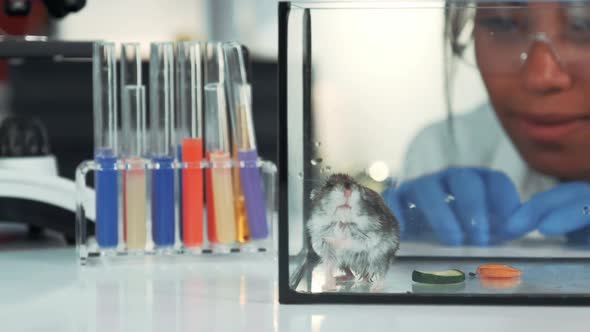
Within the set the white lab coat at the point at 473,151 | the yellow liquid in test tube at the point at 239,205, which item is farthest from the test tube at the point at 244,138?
the white lab coat at the point at 473,151

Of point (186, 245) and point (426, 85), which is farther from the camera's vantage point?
point (186, 245)

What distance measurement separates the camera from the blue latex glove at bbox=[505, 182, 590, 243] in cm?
85

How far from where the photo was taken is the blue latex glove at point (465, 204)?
33.5 inches

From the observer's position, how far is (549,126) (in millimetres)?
866

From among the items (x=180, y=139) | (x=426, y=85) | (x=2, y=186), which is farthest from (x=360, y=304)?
(x=2, y=186)

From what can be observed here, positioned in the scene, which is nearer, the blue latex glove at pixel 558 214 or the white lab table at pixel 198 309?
the white lab table at pixel 198 309

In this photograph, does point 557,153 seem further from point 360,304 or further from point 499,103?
point 360,304

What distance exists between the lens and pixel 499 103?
2.81 ft

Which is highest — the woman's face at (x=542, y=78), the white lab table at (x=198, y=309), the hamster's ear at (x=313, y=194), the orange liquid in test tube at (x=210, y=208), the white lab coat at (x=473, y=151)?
the woman's face at (x=542, y=78)

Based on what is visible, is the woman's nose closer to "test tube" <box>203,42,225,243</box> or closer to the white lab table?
the white lab table

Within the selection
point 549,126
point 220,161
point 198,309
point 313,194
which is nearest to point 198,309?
point 198,309

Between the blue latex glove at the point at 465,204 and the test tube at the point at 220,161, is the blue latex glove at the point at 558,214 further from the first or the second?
the test tube at the point at 220,161

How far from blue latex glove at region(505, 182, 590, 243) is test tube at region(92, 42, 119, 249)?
39 cm

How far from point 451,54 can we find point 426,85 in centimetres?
3
